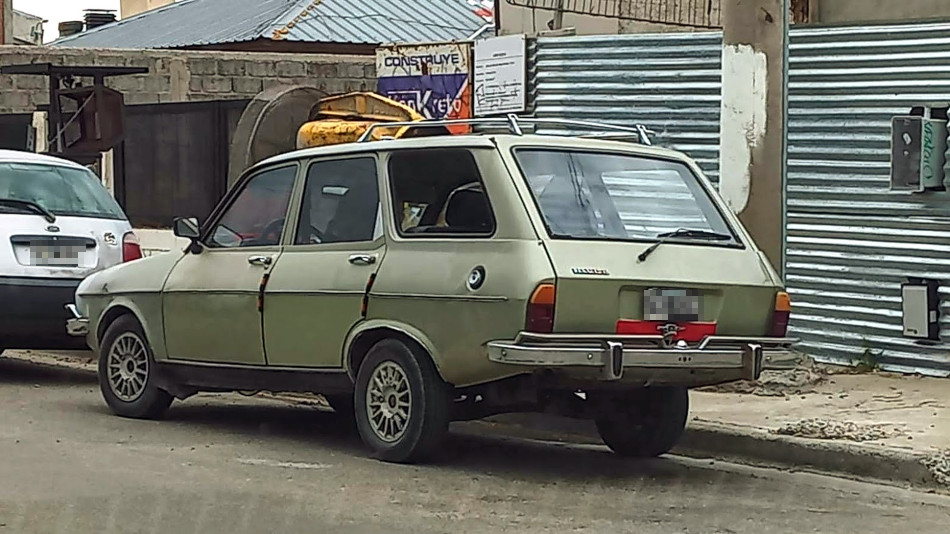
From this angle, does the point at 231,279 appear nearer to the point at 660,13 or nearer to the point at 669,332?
the point at 669,332

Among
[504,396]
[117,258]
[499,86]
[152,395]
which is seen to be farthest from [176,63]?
[504,396]

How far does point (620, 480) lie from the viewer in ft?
26.7

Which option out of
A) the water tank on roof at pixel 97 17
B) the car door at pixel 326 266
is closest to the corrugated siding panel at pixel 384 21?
the water tank on roof at pixel 97 17

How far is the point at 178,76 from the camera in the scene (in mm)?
19234

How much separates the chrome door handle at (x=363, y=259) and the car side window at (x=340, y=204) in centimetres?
10

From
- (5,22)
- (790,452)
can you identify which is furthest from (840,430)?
(5,22)

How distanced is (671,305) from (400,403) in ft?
4.75

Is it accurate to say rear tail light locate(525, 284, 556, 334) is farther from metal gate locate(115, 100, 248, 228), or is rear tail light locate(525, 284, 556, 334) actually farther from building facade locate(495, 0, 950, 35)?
metal gate locate(115, 100, 248, 228)

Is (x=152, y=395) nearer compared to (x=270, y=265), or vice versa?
(x=270, y=265)

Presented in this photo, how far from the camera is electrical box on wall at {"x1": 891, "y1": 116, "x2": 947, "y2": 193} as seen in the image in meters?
10.9

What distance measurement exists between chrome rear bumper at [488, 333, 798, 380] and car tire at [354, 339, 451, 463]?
0.52m

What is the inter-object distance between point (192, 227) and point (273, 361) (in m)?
1.10

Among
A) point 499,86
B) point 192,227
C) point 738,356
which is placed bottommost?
point 738,356

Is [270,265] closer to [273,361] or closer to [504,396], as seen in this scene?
[273,361]
